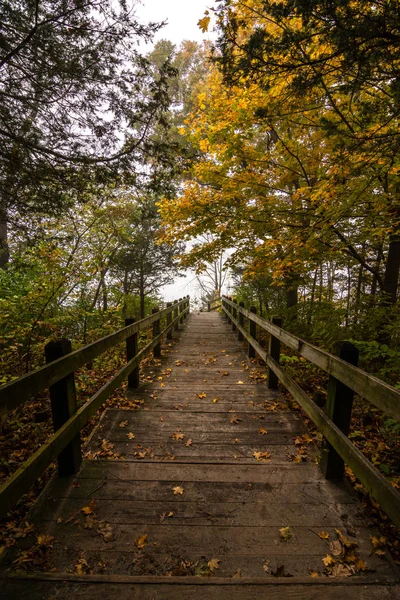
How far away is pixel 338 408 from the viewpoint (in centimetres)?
254

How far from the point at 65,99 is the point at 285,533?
A: 6042 millimetres

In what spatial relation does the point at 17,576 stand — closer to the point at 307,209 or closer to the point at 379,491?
the point at 379,491

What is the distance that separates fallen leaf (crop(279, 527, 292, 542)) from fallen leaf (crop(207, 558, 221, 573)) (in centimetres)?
50

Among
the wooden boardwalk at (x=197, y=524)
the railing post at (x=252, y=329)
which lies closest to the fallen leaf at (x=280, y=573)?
the wooden boardwalk at (x=197, y=524)

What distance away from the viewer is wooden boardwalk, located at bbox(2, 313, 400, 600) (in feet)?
5.70

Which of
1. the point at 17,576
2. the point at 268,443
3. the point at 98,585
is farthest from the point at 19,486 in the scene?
the point at 268,443

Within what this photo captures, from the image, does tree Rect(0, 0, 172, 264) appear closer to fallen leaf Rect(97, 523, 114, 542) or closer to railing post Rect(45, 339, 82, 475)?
railing post Rect(45, 339, 82, 475)

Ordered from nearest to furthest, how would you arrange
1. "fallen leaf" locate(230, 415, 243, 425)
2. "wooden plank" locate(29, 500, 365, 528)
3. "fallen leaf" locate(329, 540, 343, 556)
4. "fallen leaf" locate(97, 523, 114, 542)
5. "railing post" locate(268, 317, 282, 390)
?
"fallen leaf" locate(329, 540, 343, 556)
"fallen leaf" locate(97, 523, 114, 542)
"wooden plank" locate(29, 500, 365, 528)
"fallen leaf" locate(230, 415, 243, 425)
"railing post" locate(268, 317, 282, 390)

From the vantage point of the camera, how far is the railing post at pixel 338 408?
2.46m

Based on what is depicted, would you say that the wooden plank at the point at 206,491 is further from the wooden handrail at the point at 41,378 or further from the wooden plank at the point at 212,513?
the wooden handrail at the point at 41,378

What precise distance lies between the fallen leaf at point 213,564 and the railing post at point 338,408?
50.2 inches

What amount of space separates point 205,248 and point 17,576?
7.06 meters

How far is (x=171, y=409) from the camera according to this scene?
4.20 metres

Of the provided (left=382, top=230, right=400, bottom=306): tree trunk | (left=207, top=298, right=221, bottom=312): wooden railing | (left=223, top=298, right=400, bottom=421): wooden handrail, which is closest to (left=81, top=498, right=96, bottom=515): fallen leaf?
(left=223, top=298, right=400, bottom=421): wooden handrail
